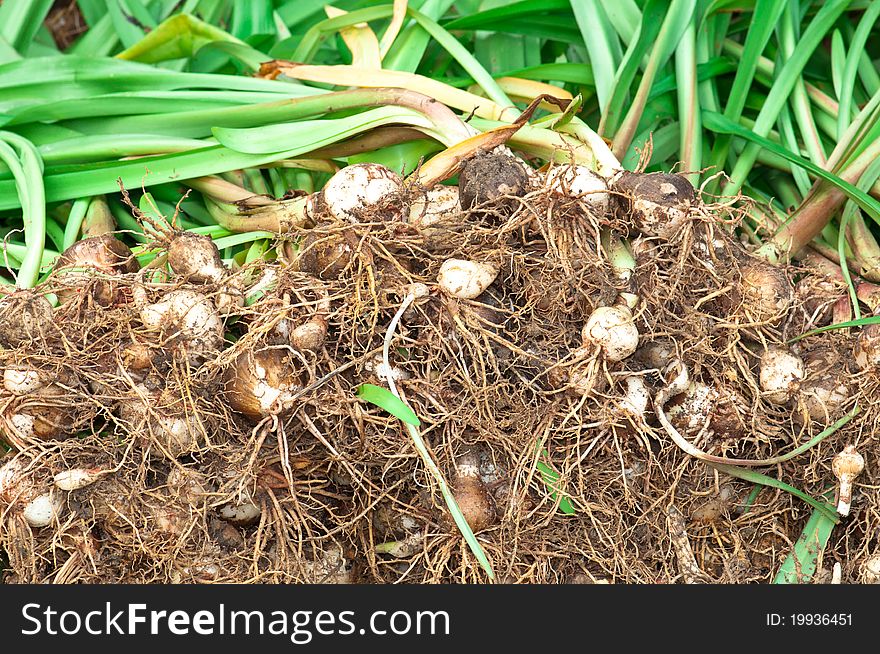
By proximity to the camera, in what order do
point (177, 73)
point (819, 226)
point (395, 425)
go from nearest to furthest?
point (395, 425) → point (819, 226) → point (177, 73)

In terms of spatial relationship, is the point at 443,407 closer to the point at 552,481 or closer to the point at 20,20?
the point at 552,481

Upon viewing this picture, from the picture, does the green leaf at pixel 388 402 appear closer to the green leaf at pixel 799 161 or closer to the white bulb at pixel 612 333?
the white bulb at pixel 612 333

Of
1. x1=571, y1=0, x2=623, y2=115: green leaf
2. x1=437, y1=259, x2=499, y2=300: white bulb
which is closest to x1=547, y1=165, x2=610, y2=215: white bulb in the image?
x1=437, y1=259, x2=499, y2=300: white bulb

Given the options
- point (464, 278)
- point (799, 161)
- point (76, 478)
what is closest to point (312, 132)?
point (464, 278)

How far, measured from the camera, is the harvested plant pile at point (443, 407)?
1.06 m

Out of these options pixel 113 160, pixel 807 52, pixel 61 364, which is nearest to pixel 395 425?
pixel 61 364

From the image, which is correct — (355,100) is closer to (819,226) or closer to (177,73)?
(177,73)

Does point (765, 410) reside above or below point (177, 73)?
below

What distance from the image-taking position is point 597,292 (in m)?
1.10

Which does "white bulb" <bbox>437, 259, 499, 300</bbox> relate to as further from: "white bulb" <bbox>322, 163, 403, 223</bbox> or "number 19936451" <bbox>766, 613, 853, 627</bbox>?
"number 19936451" <bbox>766, 613, 853, 627</bbox>

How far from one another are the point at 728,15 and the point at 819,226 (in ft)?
1.62

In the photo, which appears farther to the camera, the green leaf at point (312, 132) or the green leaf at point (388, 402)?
the green leaf at point (312, 132)

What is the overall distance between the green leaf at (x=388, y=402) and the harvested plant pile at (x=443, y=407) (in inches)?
1.6

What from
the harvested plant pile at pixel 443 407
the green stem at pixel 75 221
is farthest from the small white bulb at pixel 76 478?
the green stem at pixel 75 221
